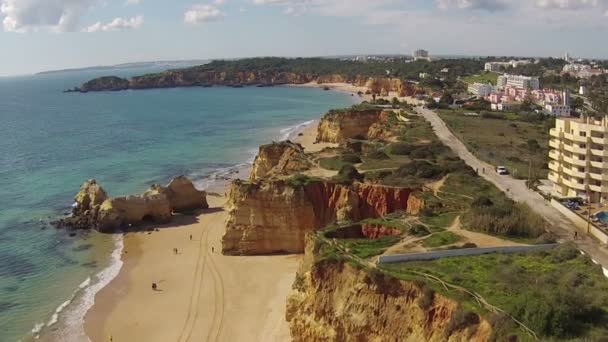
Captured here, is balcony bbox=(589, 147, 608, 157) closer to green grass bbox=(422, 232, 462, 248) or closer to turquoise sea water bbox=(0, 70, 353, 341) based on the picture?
green grass bbox=(422, 232, 462, 248)

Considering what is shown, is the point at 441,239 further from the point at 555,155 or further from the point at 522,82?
the point at 522,82

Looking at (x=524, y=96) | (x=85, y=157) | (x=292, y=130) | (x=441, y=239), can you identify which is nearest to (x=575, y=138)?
(x=441, y=239)

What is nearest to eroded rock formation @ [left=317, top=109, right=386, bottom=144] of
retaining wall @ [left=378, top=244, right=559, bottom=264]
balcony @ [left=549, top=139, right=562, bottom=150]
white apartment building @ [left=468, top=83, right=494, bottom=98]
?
balcony @ [left=549, top=139, right=562, bottom=150]

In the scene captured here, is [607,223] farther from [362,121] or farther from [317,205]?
[362,121]

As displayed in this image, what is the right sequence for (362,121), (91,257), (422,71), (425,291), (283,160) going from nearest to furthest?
(425,291)
(91,257)
(283,160)
(362,121)
(422,71)

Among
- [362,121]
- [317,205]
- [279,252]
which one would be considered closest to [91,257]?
[279,252]
